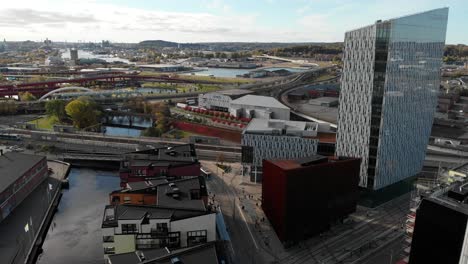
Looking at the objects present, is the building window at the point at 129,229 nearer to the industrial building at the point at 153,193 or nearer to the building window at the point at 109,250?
the building window at the point at 109,250

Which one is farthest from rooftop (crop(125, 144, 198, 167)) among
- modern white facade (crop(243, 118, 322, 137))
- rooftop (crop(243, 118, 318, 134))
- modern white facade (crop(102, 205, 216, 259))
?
modern white facade (crop(102, 205, 216, 259))

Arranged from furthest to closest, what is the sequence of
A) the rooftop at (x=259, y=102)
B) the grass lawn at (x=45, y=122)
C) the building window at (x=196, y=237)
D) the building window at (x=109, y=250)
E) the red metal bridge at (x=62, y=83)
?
the red metal bridge at (x=62, y=83) < the rooftop at (x=259, y=102) < the grass lawn at (x=45, y=122) < the building window at (x=196, y=237) < the building window at (x=109, y=250)

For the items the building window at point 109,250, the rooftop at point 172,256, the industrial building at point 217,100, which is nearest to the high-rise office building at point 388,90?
the rooftop at point 172,256

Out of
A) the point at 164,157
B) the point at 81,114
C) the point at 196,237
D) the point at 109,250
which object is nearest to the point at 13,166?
the point at 164,157

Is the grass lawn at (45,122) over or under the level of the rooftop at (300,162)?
under

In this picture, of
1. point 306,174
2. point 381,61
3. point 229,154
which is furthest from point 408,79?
point 229,154

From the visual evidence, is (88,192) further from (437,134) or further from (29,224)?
(437,134)

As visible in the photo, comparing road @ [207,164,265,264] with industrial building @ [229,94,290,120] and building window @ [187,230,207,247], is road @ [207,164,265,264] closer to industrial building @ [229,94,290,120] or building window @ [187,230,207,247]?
building window @ [187,230,207,247]
